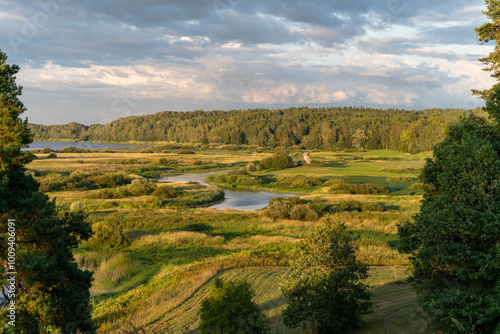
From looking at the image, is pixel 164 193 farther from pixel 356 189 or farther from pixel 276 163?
pixel 276 163

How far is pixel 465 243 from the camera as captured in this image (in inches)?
325

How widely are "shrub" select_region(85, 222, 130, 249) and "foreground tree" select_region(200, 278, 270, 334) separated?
1827cm

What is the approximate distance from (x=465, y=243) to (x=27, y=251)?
10.8 metres

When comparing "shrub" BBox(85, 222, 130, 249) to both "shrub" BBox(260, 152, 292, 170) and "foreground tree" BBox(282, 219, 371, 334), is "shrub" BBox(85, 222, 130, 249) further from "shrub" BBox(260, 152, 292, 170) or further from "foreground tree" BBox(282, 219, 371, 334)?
"shrub" BBox(260, 152, 292, 170)

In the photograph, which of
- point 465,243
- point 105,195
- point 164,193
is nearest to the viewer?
point 465,243

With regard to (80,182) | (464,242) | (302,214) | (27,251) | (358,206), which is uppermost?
(464,242)

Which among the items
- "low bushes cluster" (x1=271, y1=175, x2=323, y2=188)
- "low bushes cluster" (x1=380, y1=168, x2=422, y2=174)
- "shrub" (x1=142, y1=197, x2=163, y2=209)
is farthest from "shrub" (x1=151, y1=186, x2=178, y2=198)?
"low bushes cluster" (x1=380, y1=168, x2=422, y2=174)

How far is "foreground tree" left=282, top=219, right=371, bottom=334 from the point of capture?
10203mm

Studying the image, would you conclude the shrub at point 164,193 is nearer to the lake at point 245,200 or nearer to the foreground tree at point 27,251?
the lake at point 245,200

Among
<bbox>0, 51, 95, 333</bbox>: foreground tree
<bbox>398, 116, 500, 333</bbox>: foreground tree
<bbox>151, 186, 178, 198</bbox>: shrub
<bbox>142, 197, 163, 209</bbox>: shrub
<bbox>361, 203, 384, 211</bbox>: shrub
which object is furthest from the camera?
<bbox>151, 186, 178, 198</bbox>: shrub

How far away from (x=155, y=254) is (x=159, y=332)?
1294cm

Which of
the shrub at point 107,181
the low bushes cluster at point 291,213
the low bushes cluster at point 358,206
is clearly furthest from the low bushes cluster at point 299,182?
the shrub at point 107,181

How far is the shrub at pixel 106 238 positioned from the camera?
2554 cm

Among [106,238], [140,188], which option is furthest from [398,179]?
[106,238]
